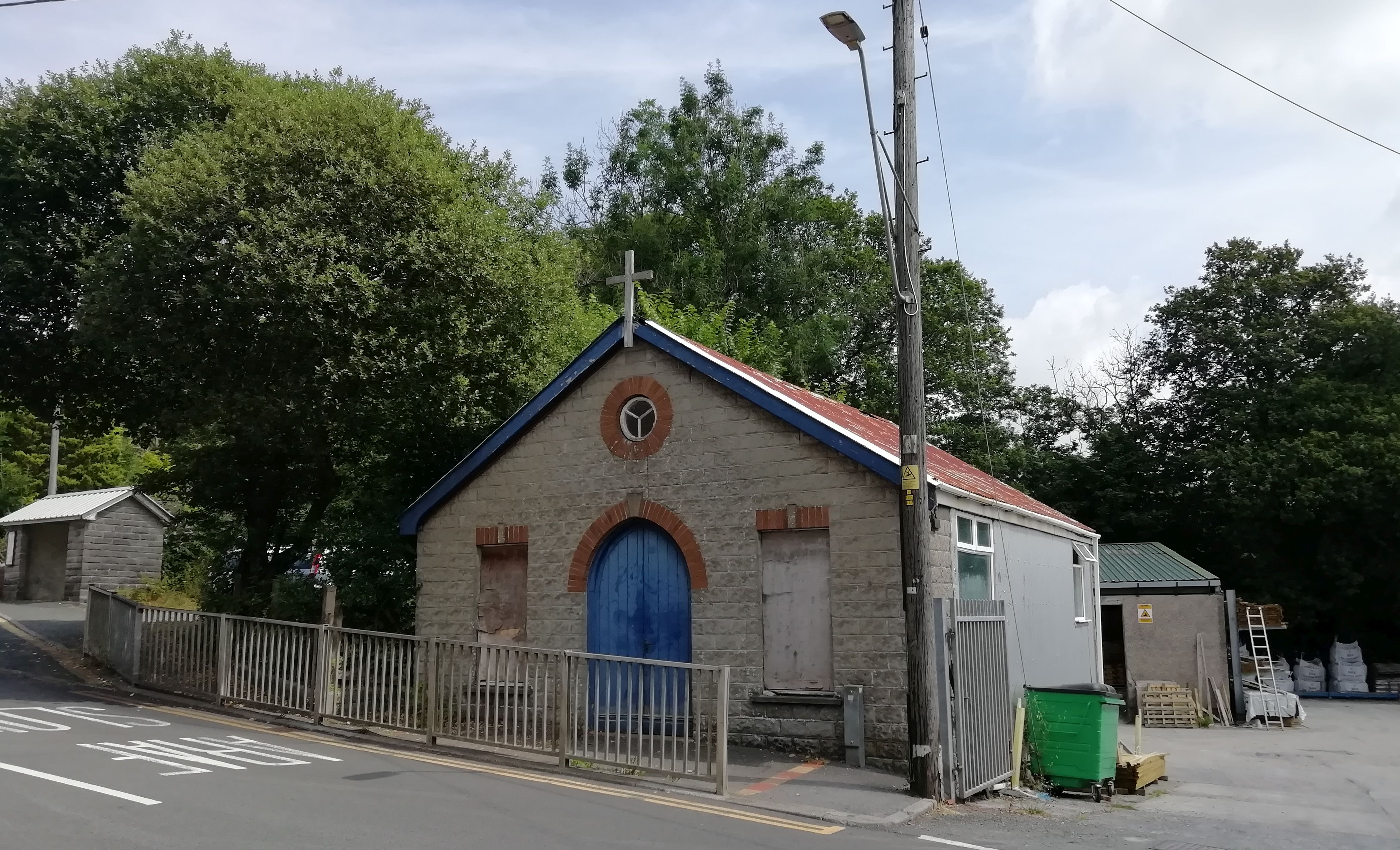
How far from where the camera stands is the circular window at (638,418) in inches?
555

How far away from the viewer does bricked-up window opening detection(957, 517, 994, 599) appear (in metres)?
12.9

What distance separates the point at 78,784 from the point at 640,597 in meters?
6.67

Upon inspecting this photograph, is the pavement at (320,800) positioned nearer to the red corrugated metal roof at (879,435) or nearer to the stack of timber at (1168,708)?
the red corrugated metal roof at (879,435)

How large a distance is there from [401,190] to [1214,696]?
1855 cm

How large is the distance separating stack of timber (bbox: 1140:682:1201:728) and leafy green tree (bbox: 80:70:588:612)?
13.7 m

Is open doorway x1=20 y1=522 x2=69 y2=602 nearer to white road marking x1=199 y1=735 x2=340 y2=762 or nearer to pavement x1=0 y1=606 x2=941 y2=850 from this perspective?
pavement x1=0 y1=606 x2=941 y2=850

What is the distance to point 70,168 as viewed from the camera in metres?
20.2

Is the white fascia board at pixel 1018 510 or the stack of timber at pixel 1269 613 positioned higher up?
the white fascia board at pixel 1018 510

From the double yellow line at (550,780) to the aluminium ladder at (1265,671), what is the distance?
1607 cm

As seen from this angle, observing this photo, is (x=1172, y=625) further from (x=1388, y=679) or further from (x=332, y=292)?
(x=332, y=292)

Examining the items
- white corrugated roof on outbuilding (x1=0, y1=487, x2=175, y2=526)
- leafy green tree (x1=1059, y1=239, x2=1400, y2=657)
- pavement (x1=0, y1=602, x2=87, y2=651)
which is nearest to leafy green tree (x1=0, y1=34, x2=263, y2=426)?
pavement (x1=0, y1=602, x2=87, y2=651)

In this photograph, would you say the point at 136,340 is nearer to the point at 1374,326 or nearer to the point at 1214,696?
the point at 1214,696

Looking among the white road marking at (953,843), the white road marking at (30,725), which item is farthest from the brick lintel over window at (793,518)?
→ the white road marking at (30,725)

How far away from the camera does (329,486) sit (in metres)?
21.6
